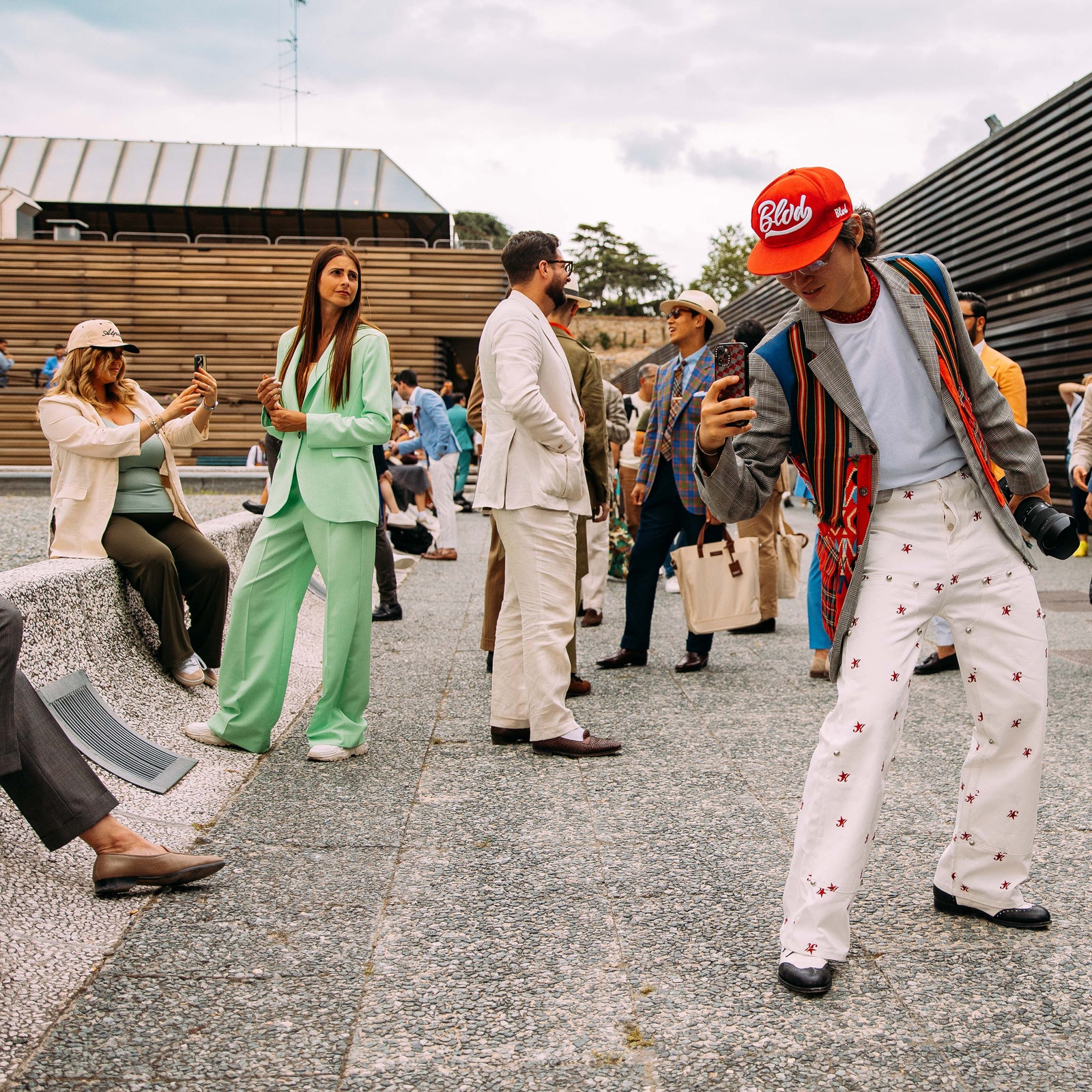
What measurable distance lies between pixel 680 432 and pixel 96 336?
111 inches

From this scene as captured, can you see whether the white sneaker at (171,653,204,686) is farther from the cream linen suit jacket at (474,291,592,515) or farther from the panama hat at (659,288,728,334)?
the panama hat at (659,288,728,334)

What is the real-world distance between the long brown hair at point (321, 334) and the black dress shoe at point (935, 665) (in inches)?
133

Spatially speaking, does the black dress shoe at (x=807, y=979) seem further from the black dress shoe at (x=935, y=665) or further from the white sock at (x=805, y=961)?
the black dress shoe at (x=935, y=665)

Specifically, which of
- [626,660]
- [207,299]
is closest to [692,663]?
[626,660]

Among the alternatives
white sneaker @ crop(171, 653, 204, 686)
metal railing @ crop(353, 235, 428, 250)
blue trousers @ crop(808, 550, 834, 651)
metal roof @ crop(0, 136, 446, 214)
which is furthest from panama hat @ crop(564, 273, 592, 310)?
metal roof @ crop(0, 136, 446, 214)

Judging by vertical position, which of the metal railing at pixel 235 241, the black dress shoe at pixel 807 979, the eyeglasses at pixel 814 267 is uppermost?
the metal railing at pixel 235 241

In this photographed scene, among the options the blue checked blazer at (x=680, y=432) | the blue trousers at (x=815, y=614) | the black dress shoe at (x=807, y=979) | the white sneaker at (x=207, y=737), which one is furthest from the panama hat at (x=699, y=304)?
the black dress shoe at (x=807, y=979)

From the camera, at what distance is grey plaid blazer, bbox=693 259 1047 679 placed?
256 cm

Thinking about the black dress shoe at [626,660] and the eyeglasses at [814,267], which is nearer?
the eyeglasses at [814,267]

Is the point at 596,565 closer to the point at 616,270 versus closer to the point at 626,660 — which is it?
the point at 626,660

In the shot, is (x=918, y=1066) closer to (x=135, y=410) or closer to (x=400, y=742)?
(x=400, y=742)

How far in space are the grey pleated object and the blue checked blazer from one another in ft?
9.53

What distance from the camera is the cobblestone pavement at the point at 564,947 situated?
2.13m

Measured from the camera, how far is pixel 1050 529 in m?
2.63
